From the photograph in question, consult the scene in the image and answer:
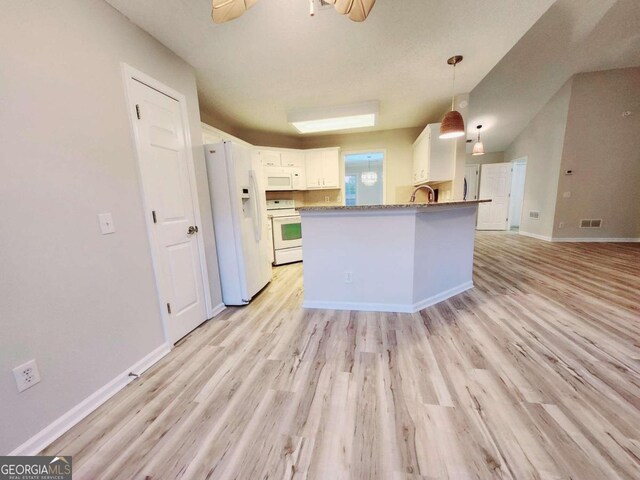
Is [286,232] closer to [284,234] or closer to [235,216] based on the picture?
[284,234]

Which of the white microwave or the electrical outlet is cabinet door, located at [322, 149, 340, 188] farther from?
the electrical outlet

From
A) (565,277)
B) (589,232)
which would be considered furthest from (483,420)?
(589,232)

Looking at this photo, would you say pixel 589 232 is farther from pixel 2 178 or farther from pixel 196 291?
pixel 2 178

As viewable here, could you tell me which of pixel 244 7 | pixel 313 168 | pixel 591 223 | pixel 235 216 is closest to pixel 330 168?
pixel 313 168

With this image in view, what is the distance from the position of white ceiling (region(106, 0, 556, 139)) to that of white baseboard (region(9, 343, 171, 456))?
246cm

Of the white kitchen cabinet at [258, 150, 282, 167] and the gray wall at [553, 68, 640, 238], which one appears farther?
the gray wall at [553, 68, 640, 238]

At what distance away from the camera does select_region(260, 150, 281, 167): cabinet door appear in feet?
14.3

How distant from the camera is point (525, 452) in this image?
1.03 meters

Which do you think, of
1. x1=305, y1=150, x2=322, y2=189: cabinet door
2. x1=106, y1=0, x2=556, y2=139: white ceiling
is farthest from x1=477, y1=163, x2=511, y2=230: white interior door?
x1=305, y1=150, x2=322, y2=189: cabinet door

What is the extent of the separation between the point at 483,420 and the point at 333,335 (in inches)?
43.3

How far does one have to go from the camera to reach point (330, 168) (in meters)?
4.88

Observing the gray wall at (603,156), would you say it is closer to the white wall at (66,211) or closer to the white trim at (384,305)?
the white trim at (384,305)

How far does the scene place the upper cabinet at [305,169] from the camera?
15.0 feet

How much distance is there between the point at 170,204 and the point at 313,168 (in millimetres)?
3401
